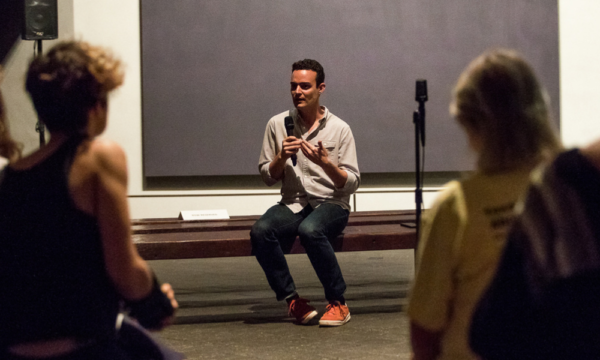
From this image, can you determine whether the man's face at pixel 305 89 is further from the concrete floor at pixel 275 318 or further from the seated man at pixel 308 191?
the concrete floor at pixel 275 318

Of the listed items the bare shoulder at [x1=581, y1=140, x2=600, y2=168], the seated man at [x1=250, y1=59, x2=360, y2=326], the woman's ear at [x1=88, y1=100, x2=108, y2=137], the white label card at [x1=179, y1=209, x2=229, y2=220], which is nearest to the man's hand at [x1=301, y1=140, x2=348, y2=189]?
the seated man at [x1=250, y1=59, x2=360, y2=326]

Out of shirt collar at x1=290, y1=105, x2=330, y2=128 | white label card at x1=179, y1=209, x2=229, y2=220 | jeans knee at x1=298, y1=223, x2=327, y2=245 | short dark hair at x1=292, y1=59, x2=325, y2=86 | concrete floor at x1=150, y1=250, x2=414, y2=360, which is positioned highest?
short dark hair at x1=292, y1=59, x2=325, y2=86

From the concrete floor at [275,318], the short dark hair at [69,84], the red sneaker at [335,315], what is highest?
the short dark hair at [69,84]

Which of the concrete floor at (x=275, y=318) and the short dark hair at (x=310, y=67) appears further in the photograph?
the short dark hair at (x=310, y=67)

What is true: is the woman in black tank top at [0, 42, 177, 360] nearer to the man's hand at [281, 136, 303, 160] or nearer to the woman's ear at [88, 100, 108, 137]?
the woman's ear at [88, 100, 108, 137]

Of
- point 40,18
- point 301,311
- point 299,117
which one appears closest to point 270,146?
point 299,117

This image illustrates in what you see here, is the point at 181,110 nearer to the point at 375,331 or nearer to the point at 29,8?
the point at 29,8

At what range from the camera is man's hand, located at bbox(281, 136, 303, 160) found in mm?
3537

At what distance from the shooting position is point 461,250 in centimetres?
119

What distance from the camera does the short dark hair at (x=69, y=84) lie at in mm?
1233

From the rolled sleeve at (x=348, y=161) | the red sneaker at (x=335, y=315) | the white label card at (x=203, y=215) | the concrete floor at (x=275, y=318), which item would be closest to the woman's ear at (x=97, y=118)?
the concrete floor at (x=275, y=318)

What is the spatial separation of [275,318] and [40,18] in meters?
3.11

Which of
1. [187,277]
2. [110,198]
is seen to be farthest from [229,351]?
[187,277]

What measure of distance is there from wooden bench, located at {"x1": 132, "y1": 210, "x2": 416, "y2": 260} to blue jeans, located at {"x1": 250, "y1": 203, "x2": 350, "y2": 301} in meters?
0.11
